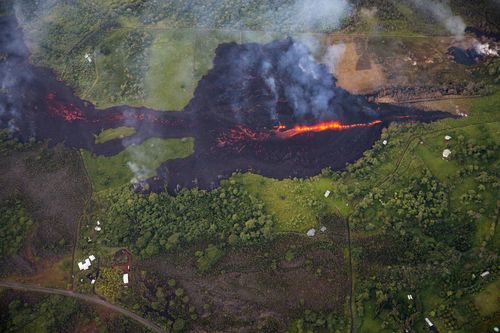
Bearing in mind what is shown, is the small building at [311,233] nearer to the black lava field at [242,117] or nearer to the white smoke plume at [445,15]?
the black lava field at [242,117]

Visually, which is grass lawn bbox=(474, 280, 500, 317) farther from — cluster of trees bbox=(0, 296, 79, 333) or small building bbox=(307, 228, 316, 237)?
cluster of trees bbox=(0, 296, 79, 333)

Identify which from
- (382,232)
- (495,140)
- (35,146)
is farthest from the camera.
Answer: (35,146)

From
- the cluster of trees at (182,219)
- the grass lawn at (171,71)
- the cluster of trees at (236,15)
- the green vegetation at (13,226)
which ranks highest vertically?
the cluster of trees at (236,15)

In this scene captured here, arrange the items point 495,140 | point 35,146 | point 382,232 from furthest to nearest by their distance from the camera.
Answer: point 35,146
point 495,140
point 382,232

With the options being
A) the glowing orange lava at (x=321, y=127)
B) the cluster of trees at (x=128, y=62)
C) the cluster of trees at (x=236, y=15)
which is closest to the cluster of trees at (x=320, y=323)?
the glowing orange lava at (x=321, y=127)

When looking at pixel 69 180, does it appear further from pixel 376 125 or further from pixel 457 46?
pixel 457 46

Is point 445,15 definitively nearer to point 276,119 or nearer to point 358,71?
point 358,71

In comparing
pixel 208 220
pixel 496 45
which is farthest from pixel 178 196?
pixel 496 45
